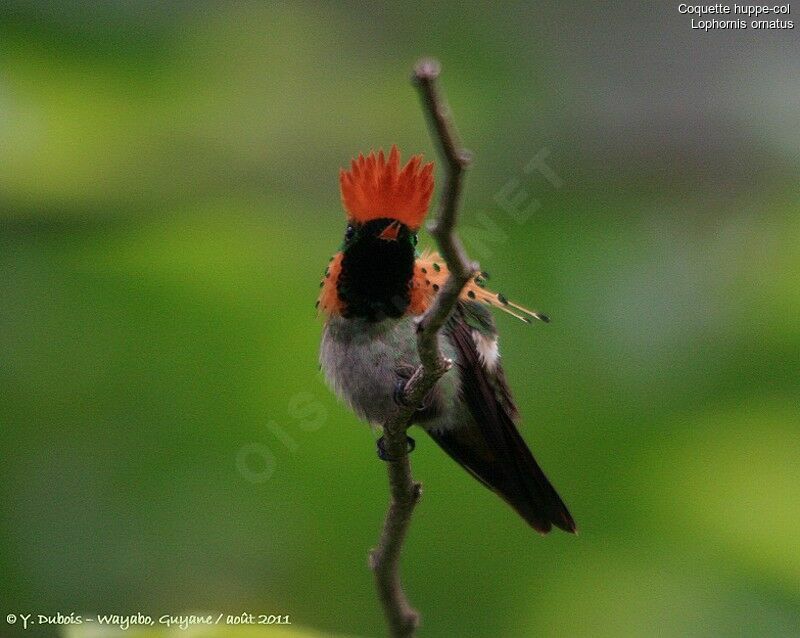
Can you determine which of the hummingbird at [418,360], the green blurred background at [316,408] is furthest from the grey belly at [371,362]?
the green blurred background at [316,408]

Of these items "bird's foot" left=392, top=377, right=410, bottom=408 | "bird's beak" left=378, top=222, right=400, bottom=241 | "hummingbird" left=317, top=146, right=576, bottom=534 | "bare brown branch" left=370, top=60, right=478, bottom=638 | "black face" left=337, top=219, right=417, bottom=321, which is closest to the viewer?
"bare brown branch" left=370, top=60, right=478, bottom=638

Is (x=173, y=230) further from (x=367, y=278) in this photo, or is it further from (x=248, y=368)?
(x=367, y=278)

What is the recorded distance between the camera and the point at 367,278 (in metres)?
2.83

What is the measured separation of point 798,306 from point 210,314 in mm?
1772

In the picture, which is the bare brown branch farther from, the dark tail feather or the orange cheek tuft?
the dark tail feather

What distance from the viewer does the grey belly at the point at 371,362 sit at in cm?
291

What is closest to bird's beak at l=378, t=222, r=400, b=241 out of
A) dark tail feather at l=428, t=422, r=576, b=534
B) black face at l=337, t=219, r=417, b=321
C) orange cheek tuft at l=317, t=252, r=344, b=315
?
black face at l=337, t=219, r=417, b=321

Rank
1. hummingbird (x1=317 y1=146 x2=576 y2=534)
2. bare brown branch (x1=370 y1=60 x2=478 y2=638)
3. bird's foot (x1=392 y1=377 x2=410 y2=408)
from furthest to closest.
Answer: hummingbird (x1=317 y1=146 x2=576 y2=534) → bird's foot (x1=392 y1=377 x2=410 y2=408) → bare brown branch (x1=370 y1=60 x2=478 y2=638)

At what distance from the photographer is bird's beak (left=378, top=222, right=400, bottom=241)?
2518mm

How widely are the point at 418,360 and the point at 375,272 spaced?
0.94 ft

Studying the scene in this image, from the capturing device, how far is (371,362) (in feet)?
9.62

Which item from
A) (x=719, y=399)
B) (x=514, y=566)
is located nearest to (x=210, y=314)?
(x=514, y=566)

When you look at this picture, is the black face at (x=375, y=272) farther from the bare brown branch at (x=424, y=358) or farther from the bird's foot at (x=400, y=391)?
the bare brown branch at (x=424, y=358)

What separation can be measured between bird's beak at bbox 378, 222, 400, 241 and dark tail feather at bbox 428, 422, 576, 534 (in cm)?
74
